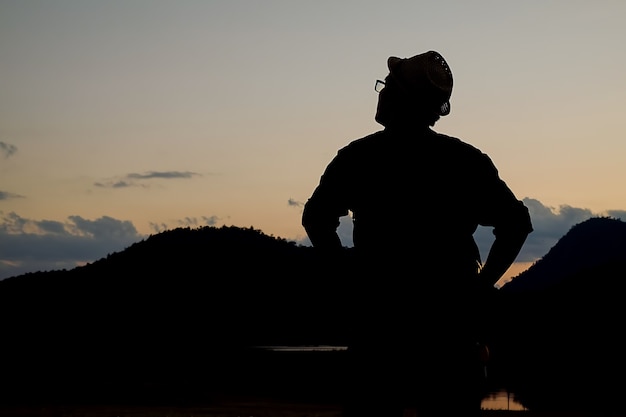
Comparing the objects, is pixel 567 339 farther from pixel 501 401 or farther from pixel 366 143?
pixel 366 143

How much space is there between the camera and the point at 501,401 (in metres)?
32.2

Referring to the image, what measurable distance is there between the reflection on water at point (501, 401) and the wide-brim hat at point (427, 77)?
2449cm

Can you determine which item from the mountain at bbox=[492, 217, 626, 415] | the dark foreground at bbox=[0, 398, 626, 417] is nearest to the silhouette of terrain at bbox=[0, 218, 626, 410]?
the mountain at bbox=[492, 217, 626, 415]

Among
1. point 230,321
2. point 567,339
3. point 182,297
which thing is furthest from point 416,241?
point 182,297

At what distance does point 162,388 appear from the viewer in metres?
28.7

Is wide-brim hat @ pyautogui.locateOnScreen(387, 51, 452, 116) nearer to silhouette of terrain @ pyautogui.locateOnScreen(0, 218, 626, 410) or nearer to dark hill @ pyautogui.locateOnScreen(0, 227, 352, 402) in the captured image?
silhouette of terrain @ pyautogui.locateOnScreen(0, 218, 626, 410)

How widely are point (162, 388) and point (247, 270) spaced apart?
106 m

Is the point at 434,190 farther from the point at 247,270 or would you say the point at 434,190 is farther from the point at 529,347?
the point at 247,270

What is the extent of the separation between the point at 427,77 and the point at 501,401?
96.2 ft

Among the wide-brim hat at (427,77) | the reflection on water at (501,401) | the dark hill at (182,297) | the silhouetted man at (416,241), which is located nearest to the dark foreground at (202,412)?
the reflection on water at (501,401)

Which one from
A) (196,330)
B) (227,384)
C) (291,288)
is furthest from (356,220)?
(291,288)

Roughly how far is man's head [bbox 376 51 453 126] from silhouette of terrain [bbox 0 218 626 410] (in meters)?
26.1

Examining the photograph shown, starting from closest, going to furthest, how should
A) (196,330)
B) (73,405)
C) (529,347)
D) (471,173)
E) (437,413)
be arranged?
1. (437,413)
2. (471,173)
3. (73,405)
4. (529,347)
5. (196,330)

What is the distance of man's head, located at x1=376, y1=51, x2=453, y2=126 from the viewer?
162 inches
